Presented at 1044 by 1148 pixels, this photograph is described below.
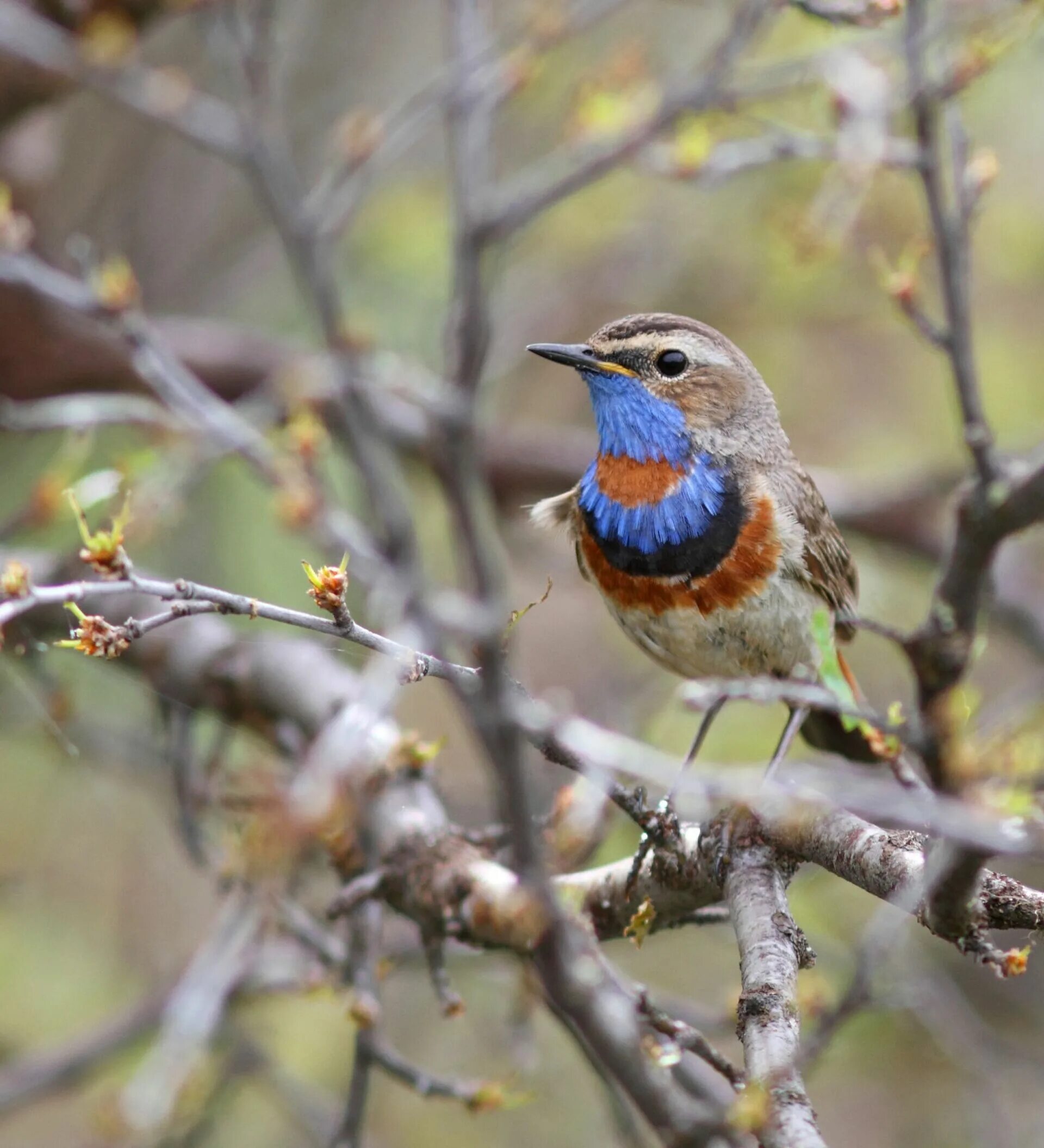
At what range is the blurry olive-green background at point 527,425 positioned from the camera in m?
5.39

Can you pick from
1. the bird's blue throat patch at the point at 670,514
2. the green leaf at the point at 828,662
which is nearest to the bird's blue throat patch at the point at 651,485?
the bird's blue throat patch at the point at 670,514

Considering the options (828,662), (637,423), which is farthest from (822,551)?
(828,662)

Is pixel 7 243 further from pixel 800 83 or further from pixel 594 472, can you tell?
pixel 800 83

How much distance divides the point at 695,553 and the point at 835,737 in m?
0.98

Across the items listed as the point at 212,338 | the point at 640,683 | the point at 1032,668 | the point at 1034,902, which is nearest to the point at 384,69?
the point at 212,338

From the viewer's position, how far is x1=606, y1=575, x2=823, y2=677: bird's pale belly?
3646 mm

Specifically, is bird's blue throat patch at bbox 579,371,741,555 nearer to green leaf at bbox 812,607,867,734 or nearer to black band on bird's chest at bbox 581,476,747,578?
black band on bird's chest at bbox 581,476,747,578

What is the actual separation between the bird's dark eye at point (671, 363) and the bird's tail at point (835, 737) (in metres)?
1.02

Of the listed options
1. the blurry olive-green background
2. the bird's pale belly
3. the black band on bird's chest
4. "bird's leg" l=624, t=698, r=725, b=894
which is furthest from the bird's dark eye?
"bird's leg" l=624, t=698, r=725, b=894

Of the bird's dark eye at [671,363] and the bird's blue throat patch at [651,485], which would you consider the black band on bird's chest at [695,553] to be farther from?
the bird's dark eye at [671,363]

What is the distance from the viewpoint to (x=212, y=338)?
587 centimetres

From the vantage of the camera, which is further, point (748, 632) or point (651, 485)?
point (651, 485)

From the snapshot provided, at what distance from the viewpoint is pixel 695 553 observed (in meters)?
3.67

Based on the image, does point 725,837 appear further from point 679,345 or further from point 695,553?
point 679,345
